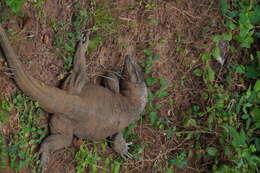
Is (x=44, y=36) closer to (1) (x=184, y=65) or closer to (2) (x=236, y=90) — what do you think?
(1) (x=184, y=65)

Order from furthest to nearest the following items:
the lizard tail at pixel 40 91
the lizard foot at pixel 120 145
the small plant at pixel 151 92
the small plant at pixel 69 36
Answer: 1. the small plant at pixel 151 92
2. the lizard foot at pixel 120 145
3. the small plant at pixel 69 36
4. the lizard tail at pixel 40 91

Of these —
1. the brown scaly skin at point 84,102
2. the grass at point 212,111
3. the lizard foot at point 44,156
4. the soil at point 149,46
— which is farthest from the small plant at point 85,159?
the lizard foot at point 44,156

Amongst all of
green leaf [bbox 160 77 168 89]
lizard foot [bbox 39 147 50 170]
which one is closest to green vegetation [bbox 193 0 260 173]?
green leaf [bbox 160 77 168 89]

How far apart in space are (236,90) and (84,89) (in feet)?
8.73

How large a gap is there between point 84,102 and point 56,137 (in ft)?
1.86

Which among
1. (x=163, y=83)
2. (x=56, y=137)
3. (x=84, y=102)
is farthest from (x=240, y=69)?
(x=56, y=137)

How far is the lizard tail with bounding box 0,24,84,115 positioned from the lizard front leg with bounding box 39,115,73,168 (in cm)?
17

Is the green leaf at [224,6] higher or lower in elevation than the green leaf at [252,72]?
higher

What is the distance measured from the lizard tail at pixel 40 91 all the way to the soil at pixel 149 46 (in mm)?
343

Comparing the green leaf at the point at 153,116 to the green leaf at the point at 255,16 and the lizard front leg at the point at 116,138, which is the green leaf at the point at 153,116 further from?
the green leaf at the point at 255,16

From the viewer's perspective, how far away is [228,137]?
Answer: 4.98 metres

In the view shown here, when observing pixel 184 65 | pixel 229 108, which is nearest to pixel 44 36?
pixel 184 65

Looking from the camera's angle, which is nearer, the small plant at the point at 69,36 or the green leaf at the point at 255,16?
the small plant at the point at 69,36

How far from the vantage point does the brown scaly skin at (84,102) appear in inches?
143
